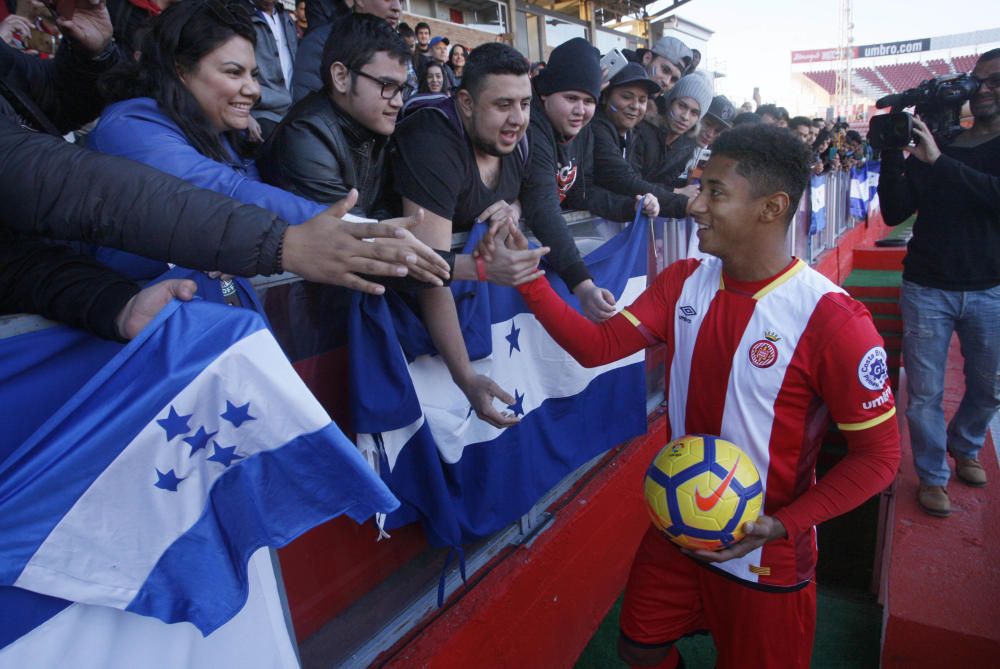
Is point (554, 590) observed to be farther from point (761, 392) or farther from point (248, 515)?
point (248, 515)

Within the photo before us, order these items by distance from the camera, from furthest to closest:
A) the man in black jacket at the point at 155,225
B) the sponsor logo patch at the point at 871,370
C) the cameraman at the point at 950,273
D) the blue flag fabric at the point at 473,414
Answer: the cameraman at the point at 950,273 → the blue flag fabric at the point at 473,414 → the sponsor logo patch at the point at 871,370 → the man in black jacket at the point at 155,225

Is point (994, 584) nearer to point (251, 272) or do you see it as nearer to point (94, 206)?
point (251, 272)

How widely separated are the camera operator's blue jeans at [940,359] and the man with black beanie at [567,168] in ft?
6.45

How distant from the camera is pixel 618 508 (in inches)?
148

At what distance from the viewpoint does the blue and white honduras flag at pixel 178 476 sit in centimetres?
119

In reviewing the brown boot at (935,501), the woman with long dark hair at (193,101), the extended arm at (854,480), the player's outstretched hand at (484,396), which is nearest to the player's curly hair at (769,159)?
the extended arm at (854,480)

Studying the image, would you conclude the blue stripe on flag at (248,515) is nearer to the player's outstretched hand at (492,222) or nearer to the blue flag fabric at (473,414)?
the blue flag fabric at (473,414)

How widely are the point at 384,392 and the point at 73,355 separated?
0.96 meters

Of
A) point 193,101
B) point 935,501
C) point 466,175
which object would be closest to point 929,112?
point 935,501

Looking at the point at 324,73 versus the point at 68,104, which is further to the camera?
the point at 324,73

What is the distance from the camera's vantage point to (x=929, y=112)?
164 inches

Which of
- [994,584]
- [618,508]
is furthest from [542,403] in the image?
[994,584]

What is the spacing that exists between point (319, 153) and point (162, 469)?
1249 millimetres

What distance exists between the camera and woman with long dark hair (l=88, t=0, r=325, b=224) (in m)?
1.67
